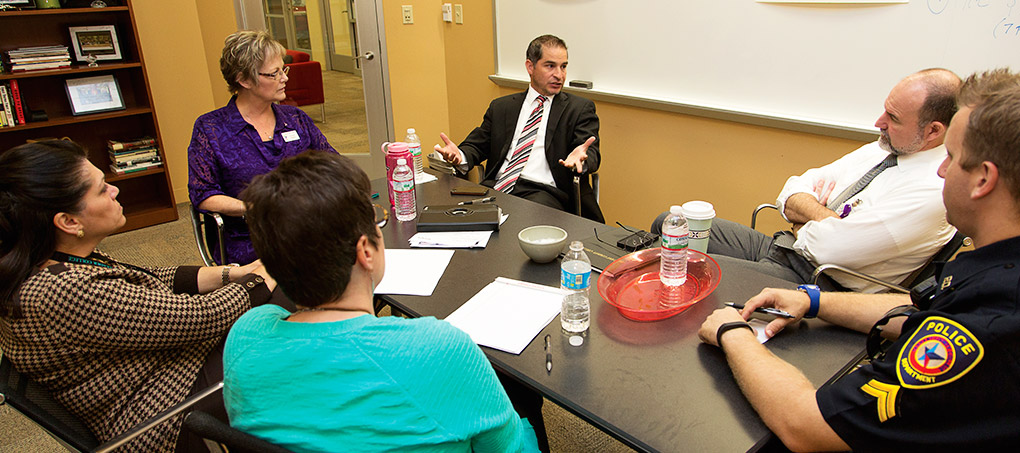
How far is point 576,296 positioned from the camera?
1.46 meters

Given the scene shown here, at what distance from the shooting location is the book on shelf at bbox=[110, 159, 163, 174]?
4.14 m

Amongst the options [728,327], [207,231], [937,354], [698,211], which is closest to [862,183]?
[698,211]

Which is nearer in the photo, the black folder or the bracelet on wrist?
the bracelet on wrist

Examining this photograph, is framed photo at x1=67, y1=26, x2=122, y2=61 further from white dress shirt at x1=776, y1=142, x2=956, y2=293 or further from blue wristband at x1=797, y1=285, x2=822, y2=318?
blue wristband at x1=797, y1=285, x2=822, y2=318

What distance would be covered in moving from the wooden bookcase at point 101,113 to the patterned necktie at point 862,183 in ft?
14.1

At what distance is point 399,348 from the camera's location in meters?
0.93

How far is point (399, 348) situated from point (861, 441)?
2.72ft

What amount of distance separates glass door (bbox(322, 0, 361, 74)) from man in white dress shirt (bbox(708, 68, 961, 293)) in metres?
3.94

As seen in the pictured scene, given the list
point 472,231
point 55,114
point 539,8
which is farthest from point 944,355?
point 55,114

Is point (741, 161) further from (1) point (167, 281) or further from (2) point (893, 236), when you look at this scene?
(1) point (167, 281)

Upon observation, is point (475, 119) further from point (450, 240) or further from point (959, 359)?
point (959, 359)

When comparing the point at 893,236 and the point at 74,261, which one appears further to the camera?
the point at 893,236

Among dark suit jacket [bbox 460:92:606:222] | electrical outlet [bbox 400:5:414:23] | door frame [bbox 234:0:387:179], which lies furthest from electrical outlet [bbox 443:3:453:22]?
dark suit jacket [bbox 460:92:606:222]

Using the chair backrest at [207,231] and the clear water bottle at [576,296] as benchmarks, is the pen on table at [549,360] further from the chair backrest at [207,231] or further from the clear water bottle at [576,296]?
the chair backrest at [207,231]
